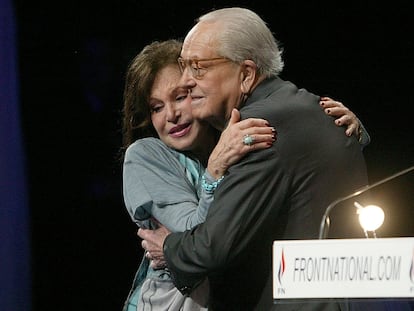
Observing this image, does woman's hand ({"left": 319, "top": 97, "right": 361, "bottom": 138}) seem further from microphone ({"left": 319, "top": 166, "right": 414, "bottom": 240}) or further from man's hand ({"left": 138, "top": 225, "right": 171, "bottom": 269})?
man's hand ({"left": 138, "top": 225, "right": 171, "bottom": 269})

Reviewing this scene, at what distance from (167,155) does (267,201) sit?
0.53 metres

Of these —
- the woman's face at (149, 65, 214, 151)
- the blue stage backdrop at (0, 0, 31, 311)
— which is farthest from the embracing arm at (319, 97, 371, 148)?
the blue stage backdrop at (0, 0, 31, 311)

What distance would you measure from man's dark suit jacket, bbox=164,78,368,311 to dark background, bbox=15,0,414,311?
0.83 m

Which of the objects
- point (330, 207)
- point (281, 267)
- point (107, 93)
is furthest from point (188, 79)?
point (107, 93)

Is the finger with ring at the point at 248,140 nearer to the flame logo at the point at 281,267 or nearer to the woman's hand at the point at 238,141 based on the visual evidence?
the woman's hand at the point at 238,141

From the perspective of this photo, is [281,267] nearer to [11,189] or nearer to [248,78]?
[248,78]

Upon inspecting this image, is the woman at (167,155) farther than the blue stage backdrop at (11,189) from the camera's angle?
No

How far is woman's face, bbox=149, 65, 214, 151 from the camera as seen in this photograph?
8.21 ft

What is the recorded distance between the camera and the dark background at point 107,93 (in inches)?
115

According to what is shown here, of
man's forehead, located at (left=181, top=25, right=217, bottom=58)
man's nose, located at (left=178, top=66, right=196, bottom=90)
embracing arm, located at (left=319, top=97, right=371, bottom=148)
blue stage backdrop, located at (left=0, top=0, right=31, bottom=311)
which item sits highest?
man's forehead, located at (left=181, top=25, right=217, bottom=58)

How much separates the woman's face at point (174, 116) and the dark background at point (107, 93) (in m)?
0.52

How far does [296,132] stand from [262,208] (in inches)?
6.7

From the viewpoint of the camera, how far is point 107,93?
3.12m

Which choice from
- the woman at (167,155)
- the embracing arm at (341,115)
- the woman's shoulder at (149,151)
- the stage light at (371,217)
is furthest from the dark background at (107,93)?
the stage light at (371,217)
